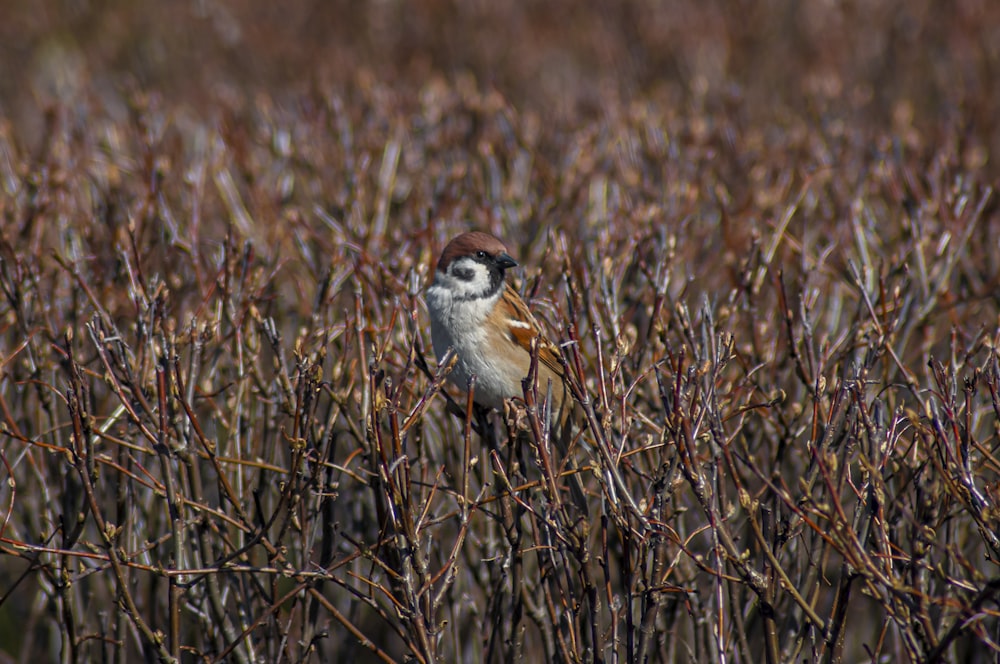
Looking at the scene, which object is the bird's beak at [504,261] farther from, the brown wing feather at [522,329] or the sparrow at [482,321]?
the brown wing feather at [522,329]

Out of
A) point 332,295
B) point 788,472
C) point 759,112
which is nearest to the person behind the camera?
point 332,295

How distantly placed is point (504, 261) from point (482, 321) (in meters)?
0.21

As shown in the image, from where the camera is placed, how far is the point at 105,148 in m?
5.33

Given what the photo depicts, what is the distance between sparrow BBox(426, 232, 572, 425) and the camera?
339cm

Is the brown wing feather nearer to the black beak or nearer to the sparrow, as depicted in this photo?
the sparrow

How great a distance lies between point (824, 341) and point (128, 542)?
2.15 meters

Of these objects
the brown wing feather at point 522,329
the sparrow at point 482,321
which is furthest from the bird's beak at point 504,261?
the brown wing feather at point 522,329

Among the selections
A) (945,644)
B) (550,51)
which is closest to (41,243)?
(945,644)

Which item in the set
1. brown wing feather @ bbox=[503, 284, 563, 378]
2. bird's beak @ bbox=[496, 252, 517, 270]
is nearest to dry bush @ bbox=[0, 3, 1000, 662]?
brown wing feather @ bbox=[503, 284, 563, 378]

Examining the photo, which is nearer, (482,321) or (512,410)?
(512,410)

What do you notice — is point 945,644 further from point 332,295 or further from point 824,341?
point 332,295

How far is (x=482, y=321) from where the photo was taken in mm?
3451

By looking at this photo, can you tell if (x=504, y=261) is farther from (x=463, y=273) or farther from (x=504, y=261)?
(x=463, y=273)

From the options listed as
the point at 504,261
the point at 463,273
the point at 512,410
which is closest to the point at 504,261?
the point at 504,261
